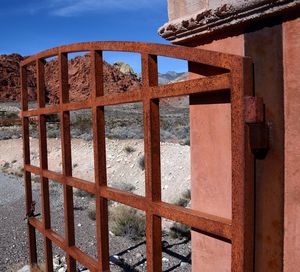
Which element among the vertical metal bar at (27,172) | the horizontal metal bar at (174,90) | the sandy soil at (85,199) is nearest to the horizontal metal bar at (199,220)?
the horizontal metal bar at (174,90)

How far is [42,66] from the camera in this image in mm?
3342

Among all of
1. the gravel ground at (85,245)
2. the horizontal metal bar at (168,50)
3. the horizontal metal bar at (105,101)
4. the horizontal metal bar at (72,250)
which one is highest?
the horizontal metal bar at (168,50)

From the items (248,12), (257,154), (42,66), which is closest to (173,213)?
(257,154)

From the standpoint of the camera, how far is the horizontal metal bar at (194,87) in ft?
4.95

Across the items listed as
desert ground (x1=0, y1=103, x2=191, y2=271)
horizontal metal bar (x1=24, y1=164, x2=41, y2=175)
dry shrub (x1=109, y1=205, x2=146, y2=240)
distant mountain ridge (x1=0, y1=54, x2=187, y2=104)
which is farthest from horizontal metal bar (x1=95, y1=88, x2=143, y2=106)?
distant mountain ridge (x1=0, y1=54, x2=187, y2=104)

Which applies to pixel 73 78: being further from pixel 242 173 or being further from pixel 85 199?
pixel 242 173

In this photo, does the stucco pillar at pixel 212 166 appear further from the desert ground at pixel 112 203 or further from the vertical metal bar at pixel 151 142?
the desert ground at pixel 112 203

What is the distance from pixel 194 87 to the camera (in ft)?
5.32

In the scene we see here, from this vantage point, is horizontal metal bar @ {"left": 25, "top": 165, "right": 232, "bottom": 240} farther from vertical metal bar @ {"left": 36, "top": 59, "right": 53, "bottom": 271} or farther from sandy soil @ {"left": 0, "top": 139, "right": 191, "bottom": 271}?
sandy soil @ {"left": 0, "top": 139, "right": 191, "bottom": 271}

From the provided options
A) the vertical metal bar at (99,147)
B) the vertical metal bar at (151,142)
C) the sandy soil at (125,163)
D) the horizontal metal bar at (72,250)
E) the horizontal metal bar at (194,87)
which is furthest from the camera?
the sandy soil at (125,163)

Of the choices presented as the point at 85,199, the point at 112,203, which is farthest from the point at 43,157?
the point at 85,199

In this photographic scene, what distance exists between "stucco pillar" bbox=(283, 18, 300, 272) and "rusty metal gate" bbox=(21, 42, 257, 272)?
0.41ft

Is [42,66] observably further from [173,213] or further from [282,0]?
[282,0]

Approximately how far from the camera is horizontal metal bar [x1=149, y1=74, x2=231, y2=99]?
1510mm
